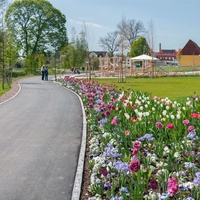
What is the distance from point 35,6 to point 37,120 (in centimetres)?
5263

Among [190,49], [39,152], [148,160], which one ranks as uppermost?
[190,49]

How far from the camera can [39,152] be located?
7730 millimetres

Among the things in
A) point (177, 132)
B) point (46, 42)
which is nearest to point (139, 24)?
point (46, 42)

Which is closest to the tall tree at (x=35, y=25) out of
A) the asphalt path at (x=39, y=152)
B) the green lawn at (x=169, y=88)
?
the green lawn at (x=169, y=88)

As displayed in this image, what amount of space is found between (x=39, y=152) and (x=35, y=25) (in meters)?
55.7

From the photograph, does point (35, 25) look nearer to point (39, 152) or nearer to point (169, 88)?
point (169, 88)

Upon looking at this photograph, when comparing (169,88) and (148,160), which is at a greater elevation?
(169,88)

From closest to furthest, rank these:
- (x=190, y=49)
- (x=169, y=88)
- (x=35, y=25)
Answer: (x=169, y=88) < (x=35, y=25) < (x=190, y=49)

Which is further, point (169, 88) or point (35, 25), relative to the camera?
point (35, 25)

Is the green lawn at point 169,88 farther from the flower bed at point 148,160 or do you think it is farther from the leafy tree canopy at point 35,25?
the leafy tree canopy at point 35,25

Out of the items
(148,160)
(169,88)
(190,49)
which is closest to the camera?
(148,160)

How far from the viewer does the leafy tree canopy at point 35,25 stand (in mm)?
60531

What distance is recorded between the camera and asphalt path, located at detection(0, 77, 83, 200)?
5441mm

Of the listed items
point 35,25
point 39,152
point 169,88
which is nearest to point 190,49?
point 35,25
